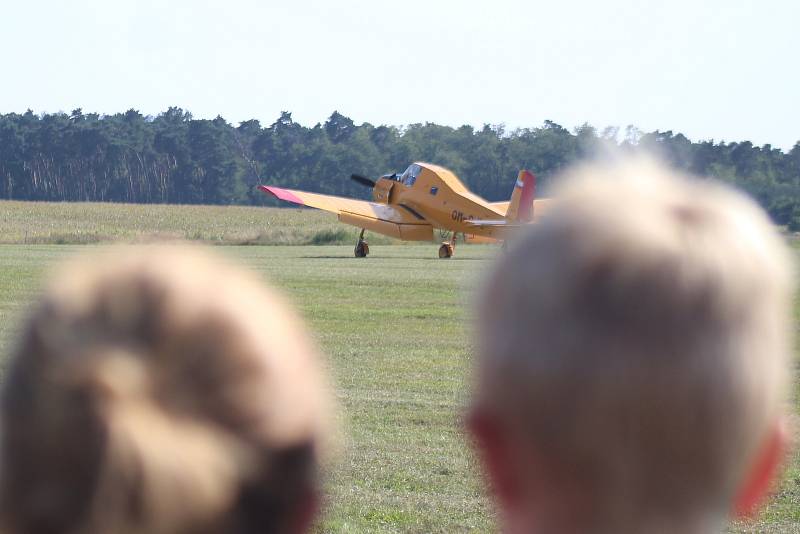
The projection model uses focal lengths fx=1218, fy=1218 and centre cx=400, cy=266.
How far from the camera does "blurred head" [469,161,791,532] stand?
95 cm

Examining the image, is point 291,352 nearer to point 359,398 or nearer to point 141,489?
point 141,489

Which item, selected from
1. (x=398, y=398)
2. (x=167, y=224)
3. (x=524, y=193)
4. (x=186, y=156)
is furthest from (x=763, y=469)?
(x=186, y=156)

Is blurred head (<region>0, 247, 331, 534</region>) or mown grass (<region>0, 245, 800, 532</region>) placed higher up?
blurred head (<region>0, 247, 331, 534</region>)

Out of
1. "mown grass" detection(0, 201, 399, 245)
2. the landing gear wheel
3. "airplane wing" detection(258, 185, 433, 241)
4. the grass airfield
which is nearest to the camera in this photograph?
the grass airfield

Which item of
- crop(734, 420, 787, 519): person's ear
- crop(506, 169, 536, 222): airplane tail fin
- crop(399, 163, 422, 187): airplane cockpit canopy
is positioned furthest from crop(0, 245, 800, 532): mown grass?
crop(399, 163, 422, 187): airplane cockpit canopy

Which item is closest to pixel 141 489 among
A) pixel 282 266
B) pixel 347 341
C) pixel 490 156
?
pixel 347 341

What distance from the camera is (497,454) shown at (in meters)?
1.07

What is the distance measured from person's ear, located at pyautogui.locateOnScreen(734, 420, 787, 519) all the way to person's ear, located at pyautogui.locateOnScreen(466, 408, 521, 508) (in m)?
0.21

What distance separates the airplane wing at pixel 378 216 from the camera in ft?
135

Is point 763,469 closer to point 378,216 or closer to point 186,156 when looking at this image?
point 378,216

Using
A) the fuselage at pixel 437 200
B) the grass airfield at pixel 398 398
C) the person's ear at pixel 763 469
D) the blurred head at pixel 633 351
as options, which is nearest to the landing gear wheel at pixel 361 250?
the fuselage at pixel 437 200

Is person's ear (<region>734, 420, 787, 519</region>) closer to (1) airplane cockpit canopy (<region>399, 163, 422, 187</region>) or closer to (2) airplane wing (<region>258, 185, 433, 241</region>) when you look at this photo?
(2) airplane wing (<region>258, 185, 433, 241</region>)

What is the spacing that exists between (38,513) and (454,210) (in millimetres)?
39879

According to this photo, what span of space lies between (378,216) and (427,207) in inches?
67.3
